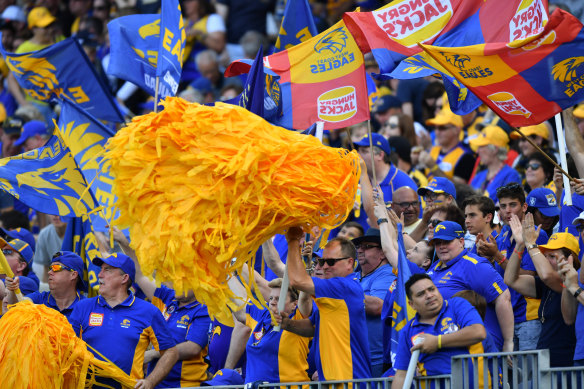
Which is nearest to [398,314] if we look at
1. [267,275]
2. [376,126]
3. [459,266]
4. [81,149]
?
[459,266]

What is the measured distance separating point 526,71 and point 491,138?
3.29m

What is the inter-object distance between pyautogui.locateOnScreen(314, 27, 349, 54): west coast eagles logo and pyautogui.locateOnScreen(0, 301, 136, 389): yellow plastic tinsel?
11.4 ft

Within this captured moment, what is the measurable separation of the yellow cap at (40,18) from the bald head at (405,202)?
29.9ft

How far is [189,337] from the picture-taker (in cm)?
897

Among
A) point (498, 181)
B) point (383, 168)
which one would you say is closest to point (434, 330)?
point (383, 168)

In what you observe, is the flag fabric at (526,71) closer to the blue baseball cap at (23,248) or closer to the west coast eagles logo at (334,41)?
the west coast eagles logo at (334,41)

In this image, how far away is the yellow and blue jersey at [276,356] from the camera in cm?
810

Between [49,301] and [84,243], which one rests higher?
[49,301]

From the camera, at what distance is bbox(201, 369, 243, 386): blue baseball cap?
8.15 m

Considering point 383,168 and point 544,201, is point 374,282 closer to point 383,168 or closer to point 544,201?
point 544,201

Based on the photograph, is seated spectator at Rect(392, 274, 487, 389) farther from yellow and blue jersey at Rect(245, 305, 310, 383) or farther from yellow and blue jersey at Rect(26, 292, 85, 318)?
yellow and blue jersey at Rect(26, 292, 85, 318)

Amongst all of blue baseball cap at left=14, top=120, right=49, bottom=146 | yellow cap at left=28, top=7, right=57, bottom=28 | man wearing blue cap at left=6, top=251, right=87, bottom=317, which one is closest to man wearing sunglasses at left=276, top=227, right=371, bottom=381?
man wearing blue cap at left=6, top=251, right=87, bottom=317

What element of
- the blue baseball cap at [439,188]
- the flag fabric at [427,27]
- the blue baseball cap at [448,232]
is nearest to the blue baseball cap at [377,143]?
the blue baseball cap at [439,188]

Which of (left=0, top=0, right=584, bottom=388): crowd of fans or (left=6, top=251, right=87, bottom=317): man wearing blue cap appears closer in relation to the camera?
(left=0, top=0, right=584, bottom=388): crowd of fans
